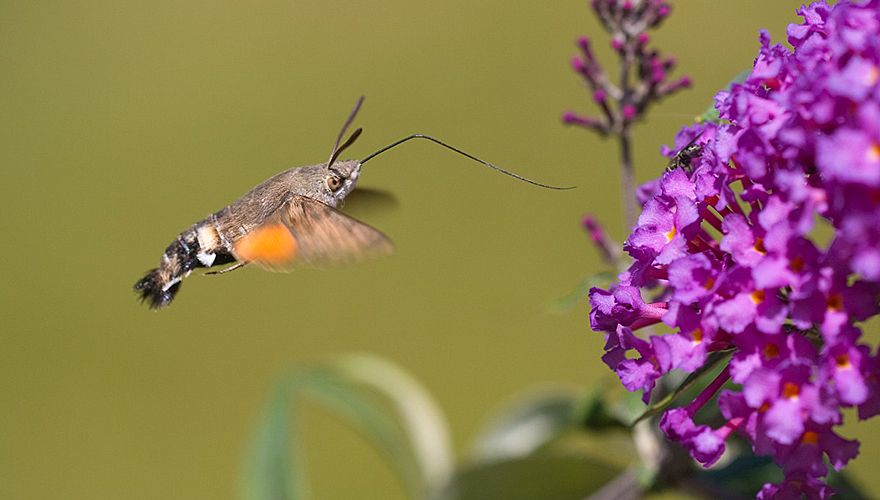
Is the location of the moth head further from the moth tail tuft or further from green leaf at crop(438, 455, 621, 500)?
green leaf at crop(438, 455, 621, 500)

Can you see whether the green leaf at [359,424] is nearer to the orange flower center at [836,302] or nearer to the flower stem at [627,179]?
the flower stem at [627,179]

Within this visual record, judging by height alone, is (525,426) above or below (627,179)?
below

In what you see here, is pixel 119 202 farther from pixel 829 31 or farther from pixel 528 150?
pixel 829 31

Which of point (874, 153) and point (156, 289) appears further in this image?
point (156, 289)

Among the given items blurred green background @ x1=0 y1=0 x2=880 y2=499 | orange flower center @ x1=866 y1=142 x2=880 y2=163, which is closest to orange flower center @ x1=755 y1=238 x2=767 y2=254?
orange flower center @ x1=866 y1=142 x2=880 y2=163

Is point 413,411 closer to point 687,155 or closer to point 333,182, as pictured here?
point 333,182

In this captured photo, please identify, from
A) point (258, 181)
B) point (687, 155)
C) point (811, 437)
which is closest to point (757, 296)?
point (811, 437)

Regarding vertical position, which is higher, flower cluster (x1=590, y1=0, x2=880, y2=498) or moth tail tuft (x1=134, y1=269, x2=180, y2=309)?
moth tail tuft (x1=134, y1=269, x2=180, y2=309)
